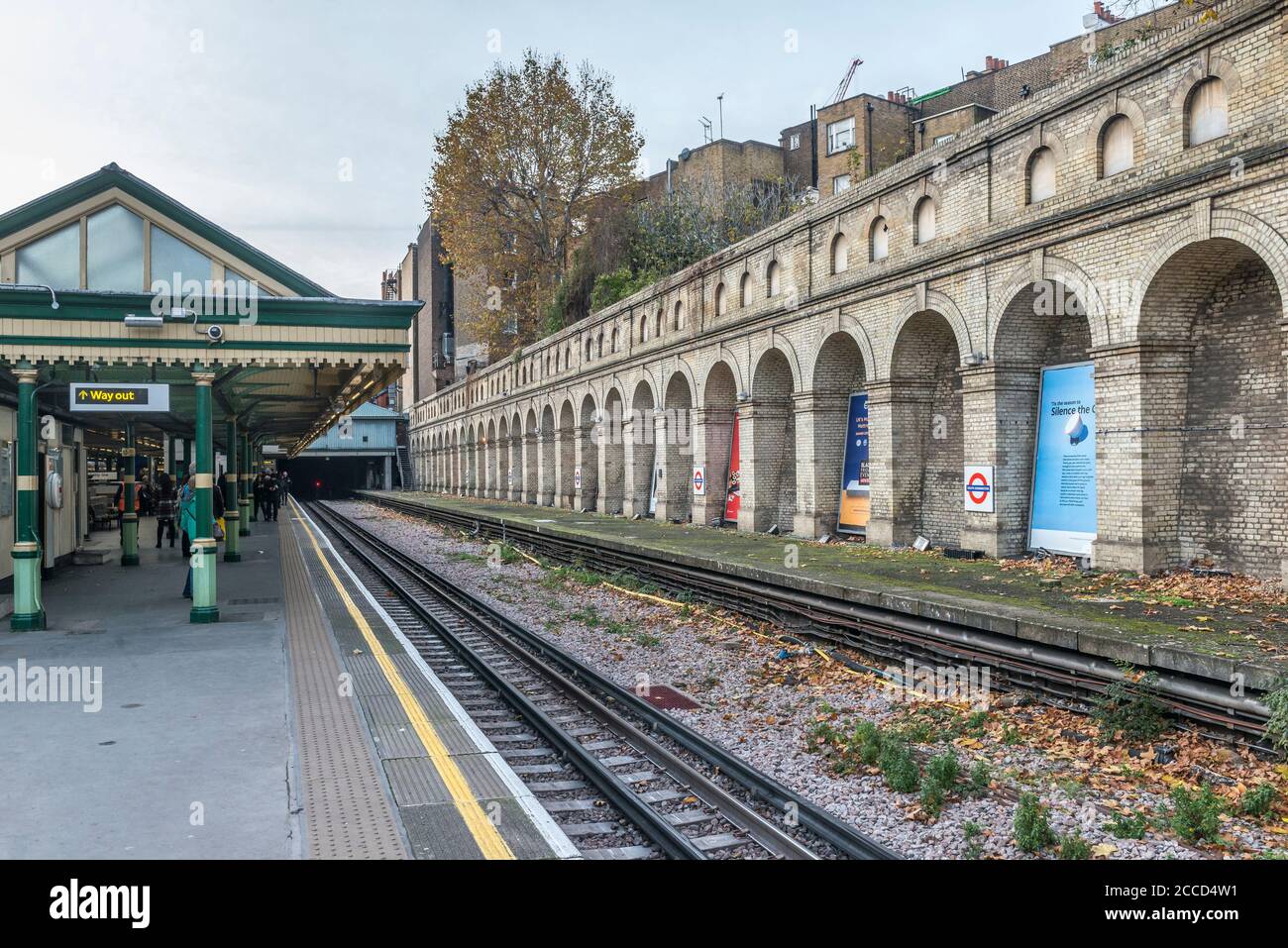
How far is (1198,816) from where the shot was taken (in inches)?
209

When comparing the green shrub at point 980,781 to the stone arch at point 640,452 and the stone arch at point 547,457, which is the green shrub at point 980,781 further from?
the stone arch at point 547,457

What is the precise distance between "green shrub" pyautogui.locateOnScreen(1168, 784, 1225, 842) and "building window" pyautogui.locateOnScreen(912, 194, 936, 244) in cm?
1161

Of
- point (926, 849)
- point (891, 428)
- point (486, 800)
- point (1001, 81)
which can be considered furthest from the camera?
point (1001, 81)

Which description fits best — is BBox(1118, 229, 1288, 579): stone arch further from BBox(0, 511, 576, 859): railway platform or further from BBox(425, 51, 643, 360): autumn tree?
BBox(425, 51, 643, 360): autumn tree

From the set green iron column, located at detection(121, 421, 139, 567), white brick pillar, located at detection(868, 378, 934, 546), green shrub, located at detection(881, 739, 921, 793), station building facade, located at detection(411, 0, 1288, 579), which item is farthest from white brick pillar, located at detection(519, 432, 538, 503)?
green shrub, located at detection(881, 739, 921, 793)

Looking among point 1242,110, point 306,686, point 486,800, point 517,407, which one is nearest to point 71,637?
point 306,686

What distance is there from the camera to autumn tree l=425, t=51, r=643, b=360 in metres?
39.6

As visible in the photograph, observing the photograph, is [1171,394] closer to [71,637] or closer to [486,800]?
[486,800]

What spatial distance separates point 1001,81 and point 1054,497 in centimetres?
3497

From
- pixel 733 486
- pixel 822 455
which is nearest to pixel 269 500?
pixel 733 486

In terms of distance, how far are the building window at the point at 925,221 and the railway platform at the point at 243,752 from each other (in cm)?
1074

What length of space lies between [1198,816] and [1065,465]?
8.85m

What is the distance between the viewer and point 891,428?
1641cm

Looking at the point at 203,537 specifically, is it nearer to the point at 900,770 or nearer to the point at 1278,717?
the point at 900,770
